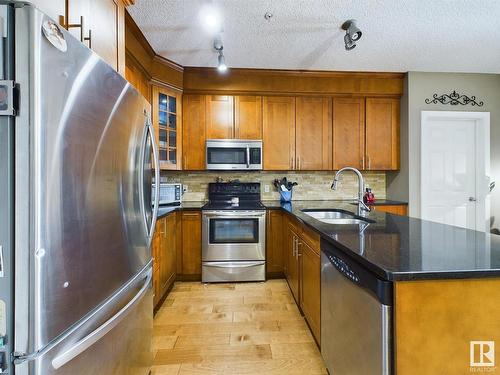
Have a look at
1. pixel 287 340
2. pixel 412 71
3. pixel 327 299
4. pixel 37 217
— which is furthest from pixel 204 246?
pixel 412 71

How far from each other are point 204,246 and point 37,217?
248cm

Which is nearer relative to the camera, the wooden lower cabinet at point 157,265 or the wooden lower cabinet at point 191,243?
the wooden lower cabinet at point 157,265

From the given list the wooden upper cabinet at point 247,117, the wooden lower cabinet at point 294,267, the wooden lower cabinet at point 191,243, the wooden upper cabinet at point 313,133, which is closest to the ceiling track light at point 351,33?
the wooden upper cabinet at point 313,133

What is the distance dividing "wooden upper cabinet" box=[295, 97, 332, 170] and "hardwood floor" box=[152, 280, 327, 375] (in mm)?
1684

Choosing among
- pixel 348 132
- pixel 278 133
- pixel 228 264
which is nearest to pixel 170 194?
pixel 228 264

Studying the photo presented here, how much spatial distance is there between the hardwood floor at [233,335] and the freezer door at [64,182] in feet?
3.54

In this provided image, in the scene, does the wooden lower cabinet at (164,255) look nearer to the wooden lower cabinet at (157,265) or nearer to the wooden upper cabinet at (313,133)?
the wooden lower cabinet at (157,265)

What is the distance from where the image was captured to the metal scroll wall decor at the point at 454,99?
11.2 feet

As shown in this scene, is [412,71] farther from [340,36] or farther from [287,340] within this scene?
[287,340]

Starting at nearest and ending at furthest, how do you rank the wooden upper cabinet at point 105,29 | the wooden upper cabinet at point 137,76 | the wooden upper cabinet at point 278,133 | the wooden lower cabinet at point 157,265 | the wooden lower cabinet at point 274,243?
the wooden upper cabinet at point 105,29
the wooden lower cabinet at point 157,265
the wooden upper cabinet at point 137,76
the wooden lower cabinet at point 274,243
the wooden upper cabinet at point 278,133

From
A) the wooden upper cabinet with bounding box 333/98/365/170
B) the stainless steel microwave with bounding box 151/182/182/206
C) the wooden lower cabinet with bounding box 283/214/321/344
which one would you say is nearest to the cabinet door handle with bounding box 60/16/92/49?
the wooden lower cabinet with bounding box 283/214/321/344

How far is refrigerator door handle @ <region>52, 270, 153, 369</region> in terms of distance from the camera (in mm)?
739

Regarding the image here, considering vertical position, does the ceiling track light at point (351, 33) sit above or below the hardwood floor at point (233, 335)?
A: above

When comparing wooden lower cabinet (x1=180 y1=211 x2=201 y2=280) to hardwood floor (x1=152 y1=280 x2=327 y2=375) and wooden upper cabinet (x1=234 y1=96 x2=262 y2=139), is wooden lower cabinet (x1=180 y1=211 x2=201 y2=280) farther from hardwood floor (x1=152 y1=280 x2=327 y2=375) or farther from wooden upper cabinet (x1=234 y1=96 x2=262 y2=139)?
wooden upper cabinet (x1=234 y1=96 x2=262 y2=139)
